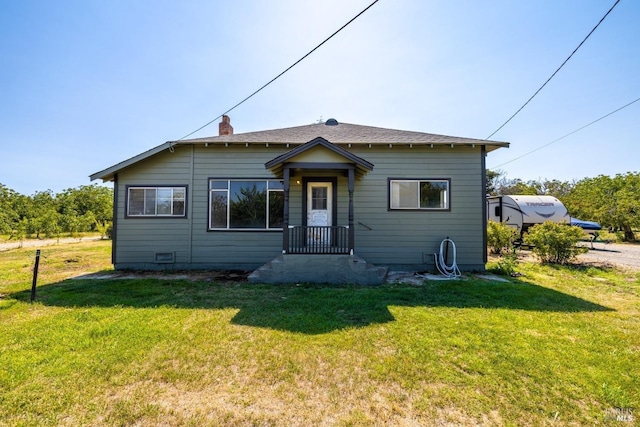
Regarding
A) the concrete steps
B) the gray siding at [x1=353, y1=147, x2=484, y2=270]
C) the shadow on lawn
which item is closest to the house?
the gray siding at [x1=353, y1=147, x2=484, y2=270]

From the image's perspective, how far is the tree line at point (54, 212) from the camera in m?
18.1

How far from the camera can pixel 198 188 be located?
7.95m

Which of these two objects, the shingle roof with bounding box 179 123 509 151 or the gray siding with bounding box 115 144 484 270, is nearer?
the shingle roof with bounding box 179 123 509 151

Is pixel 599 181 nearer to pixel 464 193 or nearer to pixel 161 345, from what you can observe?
pixel 464 193

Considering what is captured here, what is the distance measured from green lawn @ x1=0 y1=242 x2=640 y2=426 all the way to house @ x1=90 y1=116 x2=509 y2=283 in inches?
108

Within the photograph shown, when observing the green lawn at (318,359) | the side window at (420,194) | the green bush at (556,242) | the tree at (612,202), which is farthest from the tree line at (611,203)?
the green lawn at (318,359)

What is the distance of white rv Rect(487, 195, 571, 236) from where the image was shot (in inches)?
514

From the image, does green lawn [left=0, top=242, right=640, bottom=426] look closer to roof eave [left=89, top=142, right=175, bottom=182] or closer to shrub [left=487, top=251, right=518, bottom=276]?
shrub [left=487, top=251, right=518, bottom=276]

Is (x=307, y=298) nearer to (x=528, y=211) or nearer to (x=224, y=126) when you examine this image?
(x=224, y=126)

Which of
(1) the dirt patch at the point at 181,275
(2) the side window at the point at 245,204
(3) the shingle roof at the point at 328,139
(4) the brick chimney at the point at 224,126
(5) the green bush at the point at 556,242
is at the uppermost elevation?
(4) the brick chimney at the point at 224,126

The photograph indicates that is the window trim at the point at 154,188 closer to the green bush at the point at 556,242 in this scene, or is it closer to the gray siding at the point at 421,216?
the gray siding at the point at 421,216

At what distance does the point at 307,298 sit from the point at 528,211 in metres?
13.5

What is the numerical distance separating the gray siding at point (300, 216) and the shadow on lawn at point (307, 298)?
1.71 metres

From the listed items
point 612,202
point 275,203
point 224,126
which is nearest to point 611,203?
point 612,202
